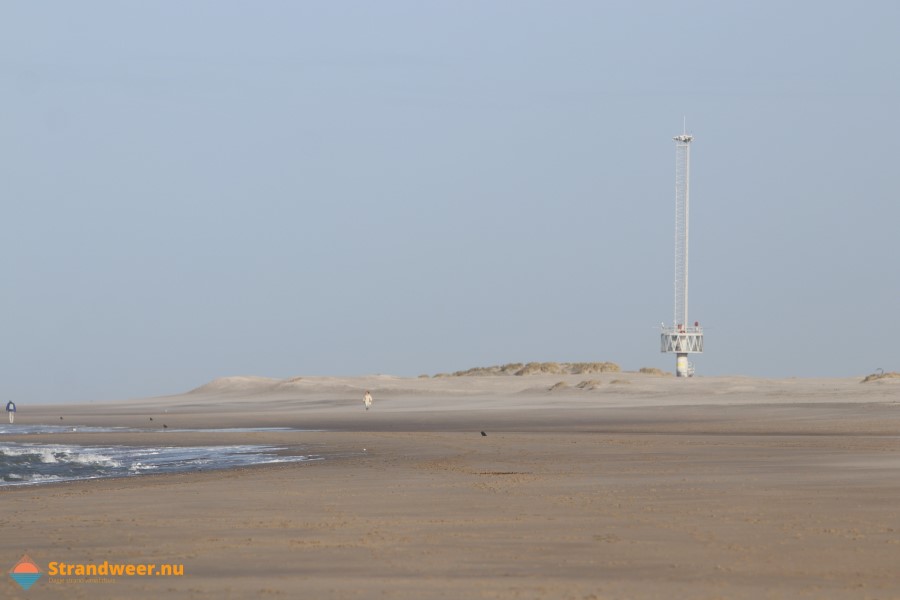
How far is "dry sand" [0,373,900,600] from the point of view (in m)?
10.1

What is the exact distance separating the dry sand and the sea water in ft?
5.40

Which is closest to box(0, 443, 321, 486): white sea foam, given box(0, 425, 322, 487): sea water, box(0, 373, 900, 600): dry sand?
box(0, 425, 322, 487): sea water

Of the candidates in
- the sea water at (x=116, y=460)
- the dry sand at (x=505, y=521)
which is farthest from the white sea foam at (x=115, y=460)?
the dry sand at (x=505, y=521)

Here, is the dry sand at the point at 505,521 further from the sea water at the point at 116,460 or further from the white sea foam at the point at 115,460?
the white sea foam at the point at 115,460

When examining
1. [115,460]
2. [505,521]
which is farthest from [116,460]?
[505,521]

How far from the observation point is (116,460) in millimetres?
28906

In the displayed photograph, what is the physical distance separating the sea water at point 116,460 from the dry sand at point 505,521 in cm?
165

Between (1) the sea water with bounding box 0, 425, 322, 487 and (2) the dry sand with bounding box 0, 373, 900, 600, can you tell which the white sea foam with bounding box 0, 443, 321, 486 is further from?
(2) the dry sand with bounding box 0, 373, 900, 600

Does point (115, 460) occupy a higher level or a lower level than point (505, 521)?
lower

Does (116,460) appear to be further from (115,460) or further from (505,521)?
(505,521)

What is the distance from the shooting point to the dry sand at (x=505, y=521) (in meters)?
10.1

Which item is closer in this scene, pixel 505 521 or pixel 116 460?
pixel 505 521

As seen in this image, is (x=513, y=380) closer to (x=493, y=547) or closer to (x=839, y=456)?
(x=839, y=456)

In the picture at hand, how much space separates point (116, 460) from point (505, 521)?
17.6 metres
